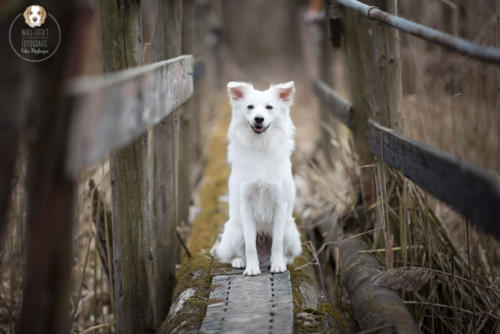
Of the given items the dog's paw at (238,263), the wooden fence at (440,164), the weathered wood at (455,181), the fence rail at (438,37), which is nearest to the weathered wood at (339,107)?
the wooden fence at (440,164)

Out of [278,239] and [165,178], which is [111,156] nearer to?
[165,178]

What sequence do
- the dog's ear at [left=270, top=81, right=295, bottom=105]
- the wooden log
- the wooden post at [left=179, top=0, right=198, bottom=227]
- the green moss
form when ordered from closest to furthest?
the wooden log
the green moss
the dog's ear at [left=270, top=81, right=295, bottom=105]
the wooden post at [left=179, top=0, right=198, bottom=227]

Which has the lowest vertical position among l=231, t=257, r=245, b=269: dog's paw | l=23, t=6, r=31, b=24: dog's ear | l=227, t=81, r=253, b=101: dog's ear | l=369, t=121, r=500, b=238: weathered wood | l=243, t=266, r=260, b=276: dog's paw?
l=243, t=266, r=260, b=276: dog's paw

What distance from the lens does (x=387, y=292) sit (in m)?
2.78

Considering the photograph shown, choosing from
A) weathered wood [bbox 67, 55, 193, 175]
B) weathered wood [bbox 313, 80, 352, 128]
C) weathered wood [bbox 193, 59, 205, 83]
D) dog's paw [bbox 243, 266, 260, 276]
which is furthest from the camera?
weathered wood [bbox 193, 59, 205, 83]

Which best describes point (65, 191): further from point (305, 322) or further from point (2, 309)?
point (2, 309)

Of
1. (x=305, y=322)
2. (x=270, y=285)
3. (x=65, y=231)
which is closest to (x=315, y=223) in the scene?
(x=270, y=285)

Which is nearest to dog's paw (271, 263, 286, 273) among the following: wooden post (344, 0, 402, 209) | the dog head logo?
wooden post (344, 0, 402, 209)

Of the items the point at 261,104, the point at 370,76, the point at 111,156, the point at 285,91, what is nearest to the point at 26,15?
the point at 111,156

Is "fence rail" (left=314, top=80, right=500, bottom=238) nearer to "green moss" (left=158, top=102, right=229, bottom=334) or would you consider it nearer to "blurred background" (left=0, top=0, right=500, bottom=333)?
"blurred background" (left=0, top=0, right=500, bottom=333)

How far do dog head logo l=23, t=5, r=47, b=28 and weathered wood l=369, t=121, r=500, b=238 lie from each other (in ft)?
6.89

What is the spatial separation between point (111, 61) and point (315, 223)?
2.58 metres

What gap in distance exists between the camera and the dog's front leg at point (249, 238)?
3158 millimetres

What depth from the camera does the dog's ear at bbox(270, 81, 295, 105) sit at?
3453 mm
